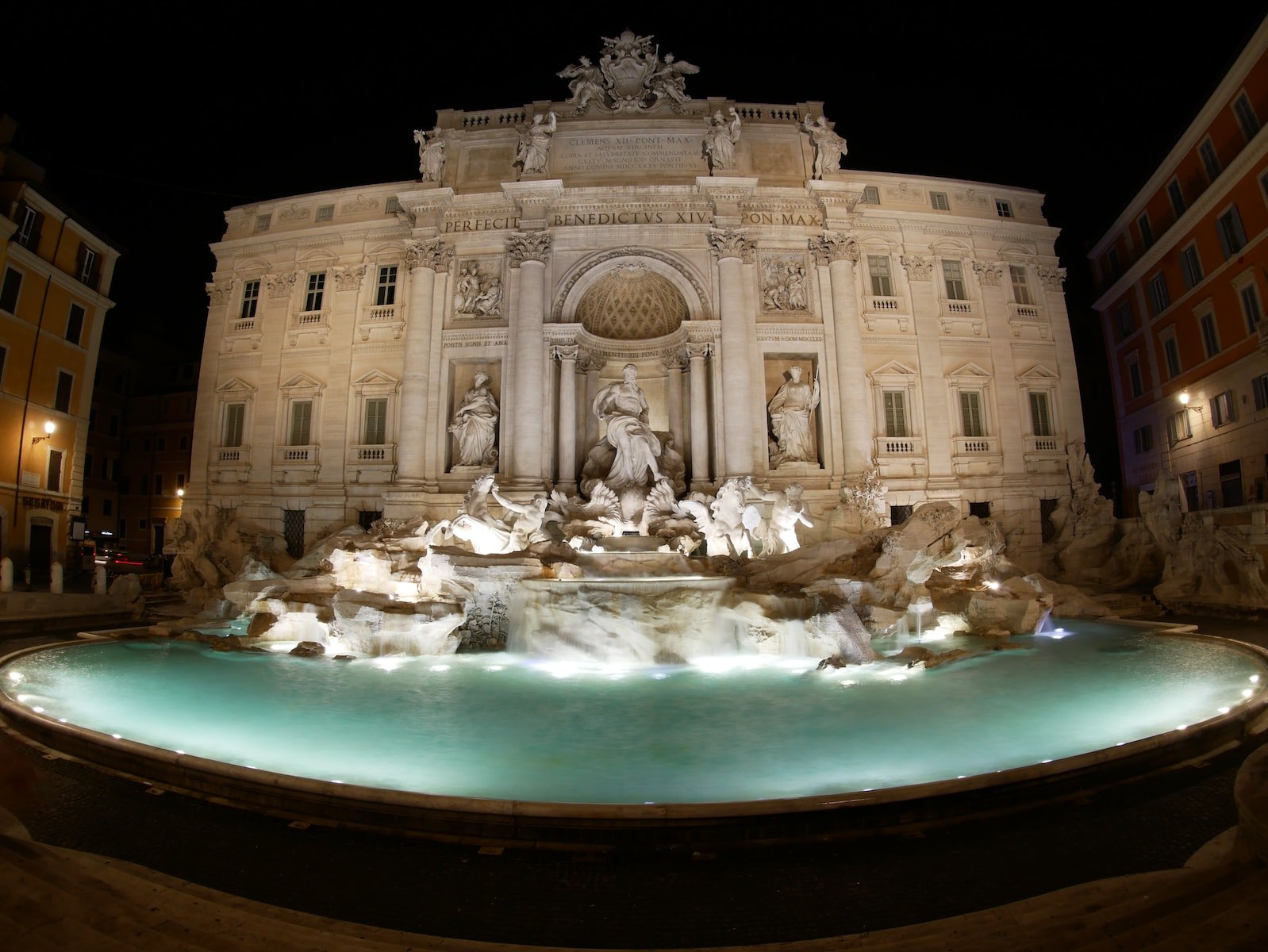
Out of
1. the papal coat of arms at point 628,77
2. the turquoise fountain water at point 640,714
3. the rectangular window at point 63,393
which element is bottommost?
the turquoise fountain water at point 640,714

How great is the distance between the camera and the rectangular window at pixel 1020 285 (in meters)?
22.4

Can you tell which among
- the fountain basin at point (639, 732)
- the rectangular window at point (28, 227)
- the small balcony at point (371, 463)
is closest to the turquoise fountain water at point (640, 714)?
the fountain basin at point (639, 732)

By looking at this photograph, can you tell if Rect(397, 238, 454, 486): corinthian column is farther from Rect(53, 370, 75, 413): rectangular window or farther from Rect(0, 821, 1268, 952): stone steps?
Rect(0, 821, 1268, 952): stone steps

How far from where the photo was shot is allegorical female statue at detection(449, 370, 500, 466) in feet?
64.7

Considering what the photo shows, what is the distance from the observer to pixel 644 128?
67.5 ft

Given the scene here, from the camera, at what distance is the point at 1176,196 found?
22734mm

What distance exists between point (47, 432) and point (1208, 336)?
37.8 metres

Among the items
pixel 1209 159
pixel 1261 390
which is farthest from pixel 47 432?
pixel 1209 159

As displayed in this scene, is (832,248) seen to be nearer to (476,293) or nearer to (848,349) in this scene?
(848,349)

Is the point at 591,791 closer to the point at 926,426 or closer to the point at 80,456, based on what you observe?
the point at 926,426

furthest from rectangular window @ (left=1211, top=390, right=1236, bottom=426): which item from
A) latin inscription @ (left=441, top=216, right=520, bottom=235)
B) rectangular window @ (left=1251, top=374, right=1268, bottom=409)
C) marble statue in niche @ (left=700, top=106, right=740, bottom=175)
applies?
latin inscription @ (left=441, top=216, right=520, bottom=235)

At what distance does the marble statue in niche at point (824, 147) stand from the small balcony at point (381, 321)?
13.9 m

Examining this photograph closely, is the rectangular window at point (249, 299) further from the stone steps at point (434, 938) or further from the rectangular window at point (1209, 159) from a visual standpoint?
the rectangular window at point (1209, 159)

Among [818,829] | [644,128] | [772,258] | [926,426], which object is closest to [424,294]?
[644,128]
